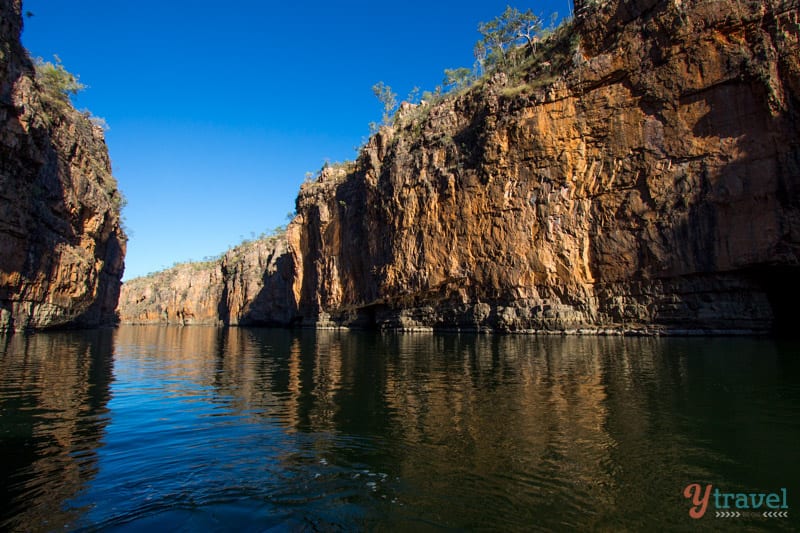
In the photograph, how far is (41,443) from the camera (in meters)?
8.71

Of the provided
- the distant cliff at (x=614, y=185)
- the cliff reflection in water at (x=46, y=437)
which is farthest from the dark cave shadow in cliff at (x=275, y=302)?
the cliff reflection in water at (x=46, y=437)

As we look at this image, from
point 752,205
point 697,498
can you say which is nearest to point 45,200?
point 697,498

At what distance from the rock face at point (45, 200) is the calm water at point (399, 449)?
2280cm

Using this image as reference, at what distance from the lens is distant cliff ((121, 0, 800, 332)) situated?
2995cm

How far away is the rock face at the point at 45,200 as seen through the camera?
31.1 meters

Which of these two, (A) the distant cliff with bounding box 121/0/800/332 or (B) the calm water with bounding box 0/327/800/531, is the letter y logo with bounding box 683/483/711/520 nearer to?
(B) the calm water with bounding box 0/327/800/531

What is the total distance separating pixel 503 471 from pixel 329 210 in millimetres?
61188

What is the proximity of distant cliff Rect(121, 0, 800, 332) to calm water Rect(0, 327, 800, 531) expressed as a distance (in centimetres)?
1826

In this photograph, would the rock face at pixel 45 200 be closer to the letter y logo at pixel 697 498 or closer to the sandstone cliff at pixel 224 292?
the sandstone cliff at pixel 224 292

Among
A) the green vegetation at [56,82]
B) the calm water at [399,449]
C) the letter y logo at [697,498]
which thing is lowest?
the letter y logo at [697,498]

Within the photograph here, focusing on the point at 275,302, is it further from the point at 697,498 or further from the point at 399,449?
the point at 697,498

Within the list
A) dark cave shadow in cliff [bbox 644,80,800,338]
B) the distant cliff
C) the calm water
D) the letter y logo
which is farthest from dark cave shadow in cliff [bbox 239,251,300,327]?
the letter y logo

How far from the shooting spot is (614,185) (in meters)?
36.9

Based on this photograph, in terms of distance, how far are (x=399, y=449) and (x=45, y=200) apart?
43442 millimetres
